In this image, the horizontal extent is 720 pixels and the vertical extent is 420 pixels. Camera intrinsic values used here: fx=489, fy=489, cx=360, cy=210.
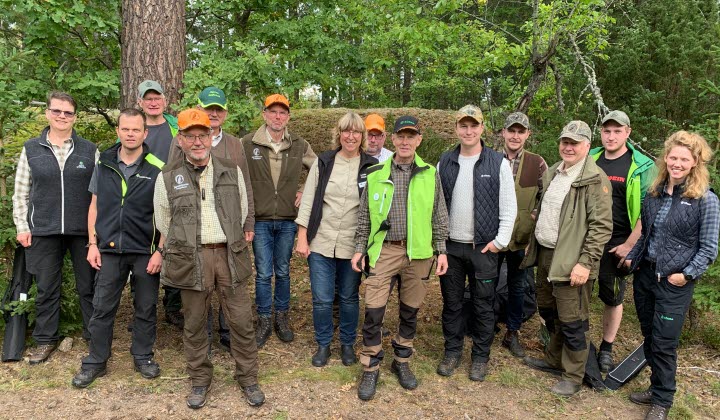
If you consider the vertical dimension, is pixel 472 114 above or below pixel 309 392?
above

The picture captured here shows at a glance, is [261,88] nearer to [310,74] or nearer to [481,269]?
[310,74]

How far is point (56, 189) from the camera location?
13.6 feet

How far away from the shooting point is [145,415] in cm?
372

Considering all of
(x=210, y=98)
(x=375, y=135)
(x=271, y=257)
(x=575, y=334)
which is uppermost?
(x=210, y=98)

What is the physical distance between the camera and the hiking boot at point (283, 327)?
197 inches

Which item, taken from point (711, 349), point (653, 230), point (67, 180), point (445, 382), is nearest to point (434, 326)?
point (445, 382)

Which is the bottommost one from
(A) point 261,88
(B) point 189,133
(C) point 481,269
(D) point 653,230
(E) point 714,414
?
(E) point 714,414

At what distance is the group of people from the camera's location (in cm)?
372

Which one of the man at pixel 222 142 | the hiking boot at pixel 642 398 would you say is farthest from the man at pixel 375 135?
the hiking boot at pixel 642 398

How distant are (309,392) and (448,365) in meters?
1.31

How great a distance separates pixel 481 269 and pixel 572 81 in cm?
446

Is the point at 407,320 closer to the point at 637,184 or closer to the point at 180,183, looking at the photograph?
the point at 180,183

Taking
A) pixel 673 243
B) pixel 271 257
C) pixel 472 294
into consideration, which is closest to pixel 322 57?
pixel 271 257

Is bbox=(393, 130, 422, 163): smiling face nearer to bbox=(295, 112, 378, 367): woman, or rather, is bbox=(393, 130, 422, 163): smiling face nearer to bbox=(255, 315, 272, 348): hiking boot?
bbox=(295, 112, 378, 367): woman
